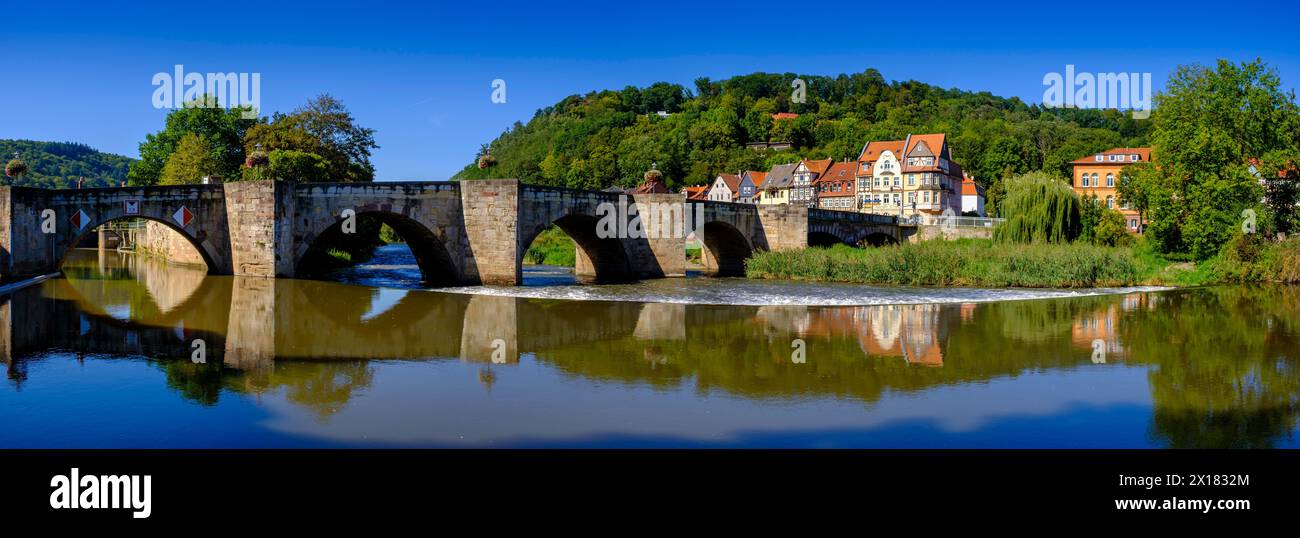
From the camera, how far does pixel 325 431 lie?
468 inches

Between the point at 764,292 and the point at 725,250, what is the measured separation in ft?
51.6

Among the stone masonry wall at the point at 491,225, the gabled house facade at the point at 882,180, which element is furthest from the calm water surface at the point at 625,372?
the gabled house facade at the point at 882,180

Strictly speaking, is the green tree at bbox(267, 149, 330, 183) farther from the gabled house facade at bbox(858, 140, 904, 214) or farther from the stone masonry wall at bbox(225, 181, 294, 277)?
the gabled house facade at bbox(858, 140, 904, 214)

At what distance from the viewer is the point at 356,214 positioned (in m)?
37.4

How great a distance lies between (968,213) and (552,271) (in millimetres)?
62500

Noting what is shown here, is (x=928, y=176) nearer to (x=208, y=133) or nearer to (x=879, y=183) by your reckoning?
(x=879, y=183)

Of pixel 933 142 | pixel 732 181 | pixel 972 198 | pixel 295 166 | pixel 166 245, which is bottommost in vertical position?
pixel 166 245

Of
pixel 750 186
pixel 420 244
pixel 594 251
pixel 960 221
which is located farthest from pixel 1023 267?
pixel 750 186

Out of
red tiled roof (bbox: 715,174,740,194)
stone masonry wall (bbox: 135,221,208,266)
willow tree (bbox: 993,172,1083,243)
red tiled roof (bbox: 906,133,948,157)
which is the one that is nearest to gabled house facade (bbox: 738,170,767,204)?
red tiled roof (bbox: 715,174,740,194)

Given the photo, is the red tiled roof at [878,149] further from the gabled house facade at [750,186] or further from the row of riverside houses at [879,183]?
the gabled house facade at [750,186]

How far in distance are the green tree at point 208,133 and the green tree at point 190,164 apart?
1.44 metres

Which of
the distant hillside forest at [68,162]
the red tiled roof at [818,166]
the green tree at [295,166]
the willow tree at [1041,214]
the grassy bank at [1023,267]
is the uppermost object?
the distant hillside forest at [68,162]

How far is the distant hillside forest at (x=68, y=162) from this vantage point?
15400 centimetres
